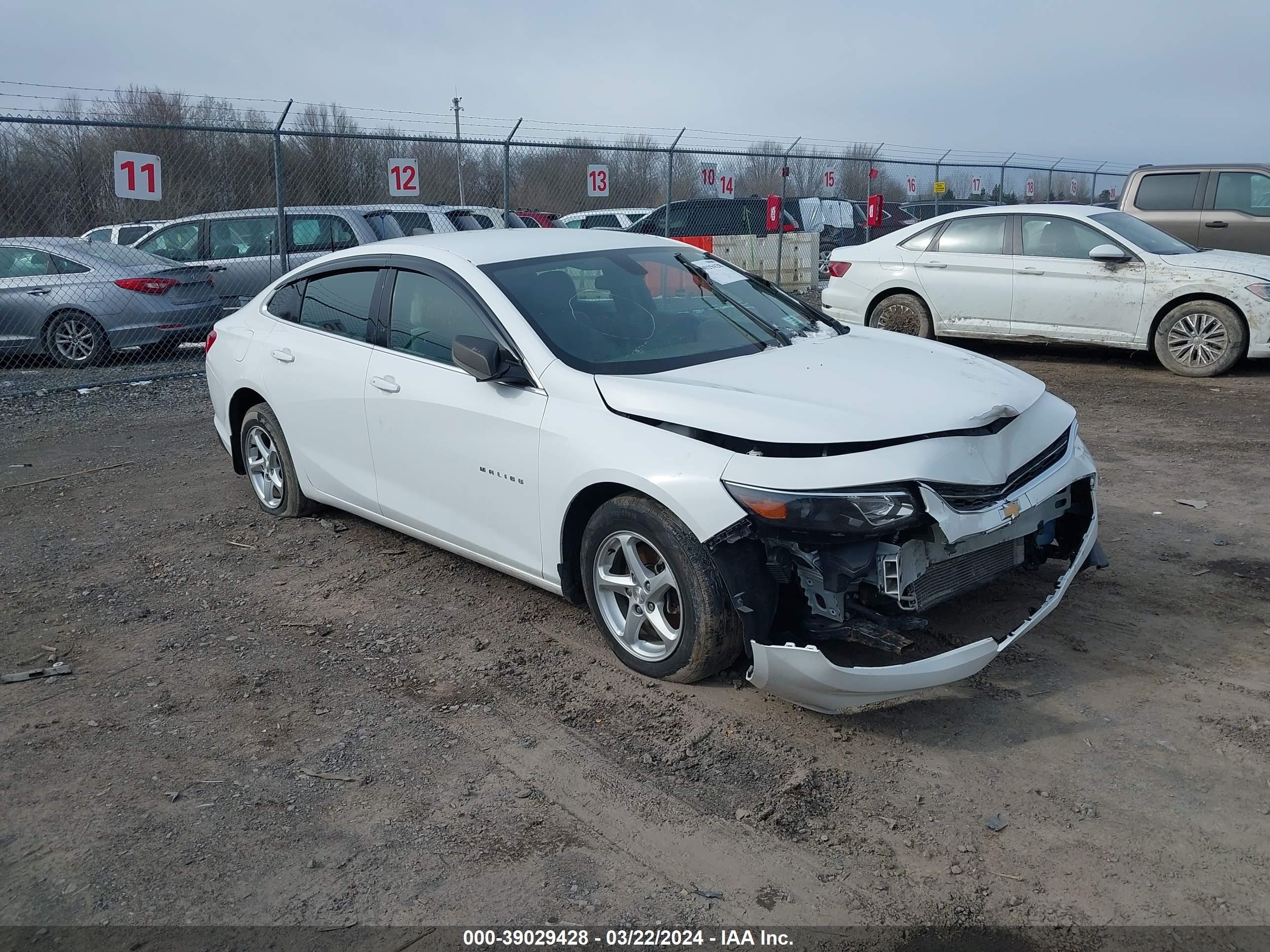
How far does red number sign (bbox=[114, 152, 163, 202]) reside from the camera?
10.2 metres

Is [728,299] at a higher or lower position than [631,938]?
higher

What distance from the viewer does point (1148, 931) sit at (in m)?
2.69

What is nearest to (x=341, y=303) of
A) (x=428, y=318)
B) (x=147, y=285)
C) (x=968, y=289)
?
(x=428, y=318)

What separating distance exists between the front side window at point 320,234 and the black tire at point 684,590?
370 inches

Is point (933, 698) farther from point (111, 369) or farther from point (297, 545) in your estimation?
point (111, 369)

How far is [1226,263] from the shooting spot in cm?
972

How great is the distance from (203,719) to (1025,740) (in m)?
2.97

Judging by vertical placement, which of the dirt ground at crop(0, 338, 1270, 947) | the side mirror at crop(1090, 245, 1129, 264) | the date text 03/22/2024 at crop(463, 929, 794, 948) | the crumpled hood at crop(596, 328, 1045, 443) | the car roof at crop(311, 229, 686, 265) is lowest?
the date text 03/22/2024 at crop(463, 929, 794, 948)

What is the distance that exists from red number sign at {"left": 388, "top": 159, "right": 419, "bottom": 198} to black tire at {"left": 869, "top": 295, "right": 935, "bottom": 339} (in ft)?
18.1

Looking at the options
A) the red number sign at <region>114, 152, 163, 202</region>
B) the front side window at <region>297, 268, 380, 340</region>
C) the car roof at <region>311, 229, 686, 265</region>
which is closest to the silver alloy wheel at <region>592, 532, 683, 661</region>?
the car roof at <region>311, 229, 686, 265</region>

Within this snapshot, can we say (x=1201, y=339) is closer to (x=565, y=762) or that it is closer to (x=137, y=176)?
(x=565, y=762)

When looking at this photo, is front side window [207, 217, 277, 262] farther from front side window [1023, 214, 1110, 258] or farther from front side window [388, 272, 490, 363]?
front side window [1023, 214, 1110, 258]

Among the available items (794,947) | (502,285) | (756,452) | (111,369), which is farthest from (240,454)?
(111,369)

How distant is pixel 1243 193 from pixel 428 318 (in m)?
11.6
